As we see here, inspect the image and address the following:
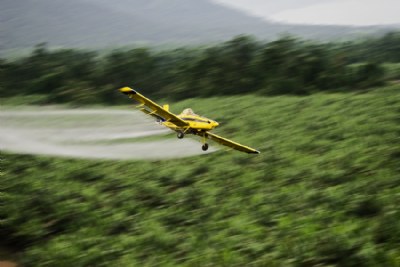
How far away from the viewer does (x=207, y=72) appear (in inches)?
2437

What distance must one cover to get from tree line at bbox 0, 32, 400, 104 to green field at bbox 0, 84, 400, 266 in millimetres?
12483

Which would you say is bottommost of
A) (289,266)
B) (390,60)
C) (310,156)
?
(289,266)

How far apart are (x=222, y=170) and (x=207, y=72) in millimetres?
27487

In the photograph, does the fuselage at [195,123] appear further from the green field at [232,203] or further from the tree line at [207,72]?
the tree line at [207,72]

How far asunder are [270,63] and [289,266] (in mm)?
41483

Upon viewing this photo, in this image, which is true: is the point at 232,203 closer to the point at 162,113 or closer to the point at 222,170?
the point at 222,170

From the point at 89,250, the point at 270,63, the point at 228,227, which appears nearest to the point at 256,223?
the point at 228,227

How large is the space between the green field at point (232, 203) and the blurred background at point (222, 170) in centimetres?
9

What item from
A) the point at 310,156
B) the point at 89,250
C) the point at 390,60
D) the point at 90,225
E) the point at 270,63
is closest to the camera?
the point at 89,250

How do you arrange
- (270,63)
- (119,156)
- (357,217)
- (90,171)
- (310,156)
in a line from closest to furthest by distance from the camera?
(357,217), (310,156), (90,171), (119,156), (270,63)

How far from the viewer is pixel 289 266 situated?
22078 mm

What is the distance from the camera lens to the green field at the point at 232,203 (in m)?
23.9

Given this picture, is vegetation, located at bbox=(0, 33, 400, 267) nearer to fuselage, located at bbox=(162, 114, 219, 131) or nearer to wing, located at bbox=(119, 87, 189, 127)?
fuselage, located at bbox=(162, 114, 219, 131)

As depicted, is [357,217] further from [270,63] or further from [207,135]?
[270,63]
